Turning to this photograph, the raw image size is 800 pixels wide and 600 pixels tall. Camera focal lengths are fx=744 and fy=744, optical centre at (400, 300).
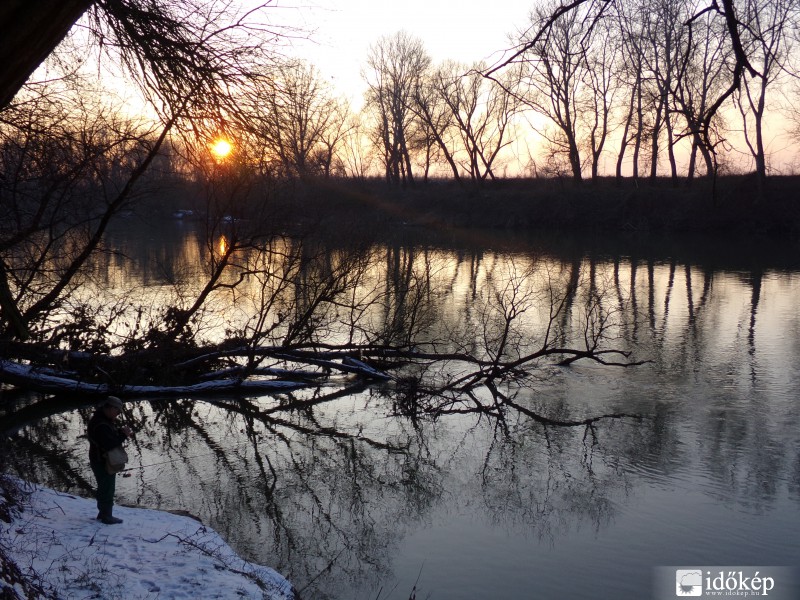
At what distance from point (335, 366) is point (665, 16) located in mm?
9409

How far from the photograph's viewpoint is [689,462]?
8805 mm

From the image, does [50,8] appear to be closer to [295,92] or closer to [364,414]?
[295,92]

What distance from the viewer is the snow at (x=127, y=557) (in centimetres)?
482

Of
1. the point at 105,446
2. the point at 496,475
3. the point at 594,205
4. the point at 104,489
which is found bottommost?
the point at 496,475

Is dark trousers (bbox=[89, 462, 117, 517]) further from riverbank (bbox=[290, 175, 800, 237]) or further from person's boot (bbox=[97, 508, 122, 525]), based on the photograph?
riverbank (bbox=[290, 175, 800, 237])

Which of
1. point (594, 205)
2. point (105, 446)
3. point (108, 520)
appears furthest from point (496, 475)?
point (594, 205)

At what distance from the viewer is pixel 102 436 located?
607cm

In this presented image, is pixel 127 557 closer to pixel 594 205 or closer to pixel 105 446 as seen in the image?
pixel 105 446

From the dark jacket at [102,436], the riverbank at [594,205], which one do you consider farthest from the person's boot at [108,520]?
the riverbank at [594,205]

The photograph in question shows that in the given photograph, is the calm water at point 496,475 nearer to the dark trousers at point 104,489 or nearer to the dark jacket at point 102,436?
the dark trousers at point 104,489

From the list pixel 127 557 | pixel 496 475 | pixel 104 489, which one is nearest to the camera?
pixel 127 557

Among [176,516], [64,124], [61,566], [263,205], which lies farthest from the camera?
[263,205]

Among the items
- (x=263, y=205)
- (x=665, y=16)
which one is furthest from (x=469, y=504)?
(x=263, y=205)

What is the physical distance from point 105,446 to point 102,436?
9 centimetres
